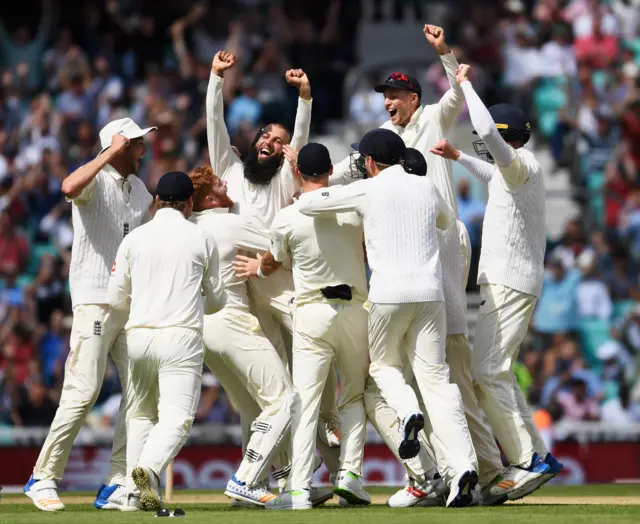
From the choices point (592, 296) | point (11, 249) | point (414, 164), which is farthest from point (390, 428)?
point (11, 249)

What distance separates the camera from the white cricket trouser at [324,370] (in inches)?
409

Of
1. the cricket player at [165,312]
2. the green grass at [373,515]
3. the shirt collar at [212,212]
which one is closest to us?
the green grass at [373,515]

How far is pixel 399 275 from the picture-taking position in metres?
10.0

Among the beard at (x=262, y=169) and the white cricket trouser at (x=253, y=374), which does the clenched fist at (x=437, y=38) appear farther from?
the white cricket trouser at (x=253, y=374)

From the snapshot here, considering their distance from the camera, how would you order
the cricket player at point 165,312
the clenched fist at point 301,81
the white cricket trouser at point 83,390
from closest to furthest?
the cricket player at point 165,312 → the white cricket trouser at point 83,390 → the clenched fist at point 301,81

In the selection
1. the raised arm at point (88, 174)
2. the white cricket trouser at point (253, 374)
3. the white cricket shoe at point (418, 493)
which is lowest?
the white cricket shoe at point (418, 493)

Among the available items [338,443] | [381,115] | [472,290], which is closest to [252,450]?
[338,443]

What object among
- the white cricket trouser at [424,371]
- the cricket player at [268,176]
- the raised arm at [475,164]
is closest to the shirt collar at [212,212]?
the cricket player at [268,176]

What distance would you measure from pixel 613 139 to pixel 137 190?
12.0 metres

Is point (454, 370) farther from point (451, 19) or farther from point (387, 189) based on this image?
point (451, 19)

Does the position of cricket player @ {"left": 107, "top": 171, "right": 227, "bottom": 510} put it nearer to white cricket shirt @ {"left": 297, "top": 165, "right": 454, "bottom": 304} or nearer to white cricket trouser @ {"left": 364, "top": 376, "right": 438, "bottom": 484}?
white cricket shirt @ {"left": 297, "top": 165, "right": 454, "bottom": 304}

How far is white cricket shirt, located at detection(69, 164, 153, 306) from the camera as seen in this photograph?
10797 mm

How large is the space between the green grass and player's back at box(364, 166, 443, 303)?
1.53m

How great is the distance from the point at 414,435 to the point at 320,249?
1572 millimetres
